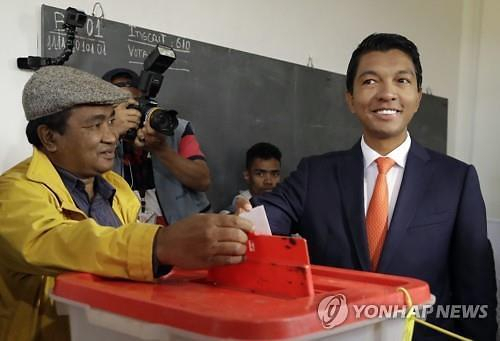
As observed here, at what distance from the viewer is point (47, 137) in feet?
3.93

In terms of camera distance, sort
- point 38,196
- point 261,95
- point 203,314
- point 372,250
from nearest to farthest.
Answer: point 203,314 < point 38,196 < point 372,250 < point 261,95

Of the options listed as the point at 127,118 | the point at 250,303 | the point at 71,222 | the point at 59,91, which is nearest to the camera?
the point at 250,303

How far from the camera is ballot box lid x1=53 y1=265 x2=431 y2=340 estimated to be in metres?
0.59

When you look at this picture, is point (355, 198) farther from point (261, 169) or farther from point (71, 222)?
point (261, 169)

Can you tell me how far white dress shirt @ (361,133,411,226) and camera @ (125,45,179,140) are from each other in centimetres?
101

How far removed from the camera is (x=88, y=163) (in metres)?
1.21

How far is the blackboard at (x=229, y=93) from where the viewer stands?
7.80ft

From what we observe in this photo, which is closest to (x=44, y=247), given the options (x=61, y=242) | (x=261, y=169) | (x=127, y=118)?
(x=61, y=242)

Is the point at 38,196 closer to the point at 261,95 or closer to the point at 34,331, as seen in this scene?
the point at 34,331

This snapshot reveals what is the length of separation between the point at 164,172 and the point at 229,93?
744 mm

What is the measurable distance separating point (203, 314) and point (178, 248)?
195 mm

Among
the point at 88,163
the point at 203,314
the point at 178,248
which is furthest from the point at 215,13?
the point at 203,314

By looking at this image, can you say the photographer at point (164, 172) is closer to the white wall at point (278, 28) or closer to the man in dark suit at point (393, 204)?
the white wall at point (278, 28)

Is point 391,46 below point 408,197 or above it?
above
